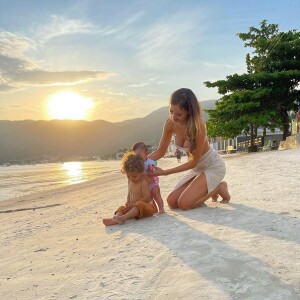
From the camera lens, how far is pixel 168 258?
2939mm

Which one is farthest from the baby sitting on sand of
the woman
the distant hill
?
the distant hill

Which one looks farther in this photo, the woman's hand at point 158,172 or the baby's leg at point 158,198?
the baby's leg at point 158,198

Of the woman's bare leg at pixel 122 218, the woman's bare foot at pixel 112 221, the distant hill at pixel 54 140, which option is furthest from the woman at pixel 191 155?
the distant hill at pixel 54 140

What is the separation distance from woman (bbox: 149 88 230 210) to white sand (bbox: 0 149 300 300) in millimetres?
270

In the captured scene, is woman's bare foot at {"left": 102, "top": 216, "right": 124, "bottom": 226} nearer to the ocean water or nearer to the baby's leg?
the baby's leg

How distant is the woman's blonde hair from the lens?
4258 millimetres

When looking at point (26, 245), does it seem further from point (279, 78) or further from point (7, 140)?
point (7, 140)

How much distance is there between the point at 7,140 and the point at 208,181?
18746 cm

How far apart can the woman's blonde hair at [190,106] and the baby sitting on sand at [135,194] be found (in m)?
0.75

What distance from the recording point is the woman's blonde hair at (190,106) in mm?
4258

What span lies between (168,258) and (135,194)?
1.95 m

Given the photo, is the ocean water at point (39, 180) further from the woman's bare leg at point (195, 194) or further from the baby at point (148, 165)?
the woman's bare leg at point (195, 194)

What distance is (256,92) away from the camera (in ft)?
73.3

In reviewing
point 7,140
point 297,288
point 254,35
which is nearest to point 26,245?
point 297,288
